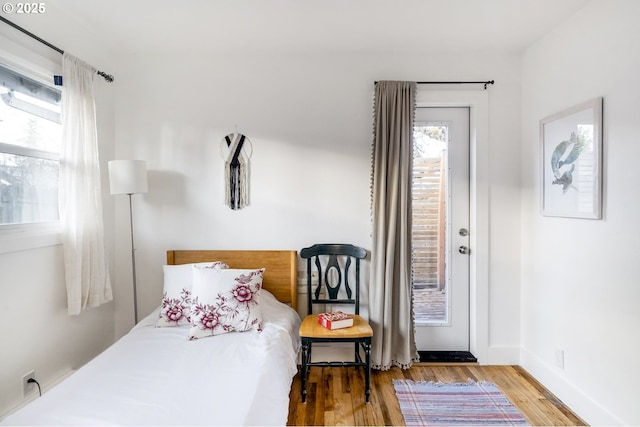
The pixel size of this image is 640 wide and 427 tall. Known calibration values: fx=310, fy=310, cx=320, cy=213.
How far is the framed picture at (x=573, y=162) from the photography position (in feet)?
6.13

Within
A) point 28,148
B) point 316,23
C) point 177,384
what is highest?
point 316,23

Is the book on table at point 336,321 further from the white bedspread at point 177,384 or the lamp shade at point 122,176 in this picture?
the lamp shade at point 122,176

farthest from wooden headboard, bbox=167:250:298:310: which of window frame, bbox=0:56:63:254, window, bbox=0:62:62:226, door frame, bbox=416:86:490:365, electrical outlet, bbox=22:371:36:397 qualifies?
door frame, bbox=416:86:490:365

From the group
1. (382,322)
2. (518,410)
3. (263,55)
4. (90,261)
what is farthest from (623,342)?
(90,261)

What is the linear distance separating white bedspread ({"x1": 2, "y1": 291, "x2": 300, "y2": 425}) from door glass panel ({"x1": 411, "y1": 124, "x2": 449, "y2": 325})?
4.39ft

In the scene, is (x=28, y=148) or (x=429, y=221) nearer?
(x=28, y=148)

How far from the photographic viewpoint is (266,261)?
2594 millimetres

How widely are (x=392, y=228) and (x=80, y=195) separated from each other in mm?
2287

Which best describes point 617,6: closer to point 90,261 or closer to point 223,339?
point 223,339

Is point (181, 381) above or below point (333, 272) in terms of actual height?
below

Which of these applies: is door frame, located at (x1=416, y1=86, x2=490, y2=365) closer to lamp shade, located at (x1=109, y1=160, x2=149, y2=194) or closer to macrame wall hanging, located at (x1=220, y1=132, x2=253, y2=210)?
macrame wall hanging, located at (x1=220, y1=132, x2=253, y2=210)

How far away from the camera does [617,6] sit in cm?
176

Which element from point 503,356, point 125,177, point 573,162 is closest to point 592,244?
point 573,162

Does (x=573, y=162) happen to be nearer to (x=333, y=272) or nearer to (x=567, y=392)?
(x=567, y=392)
